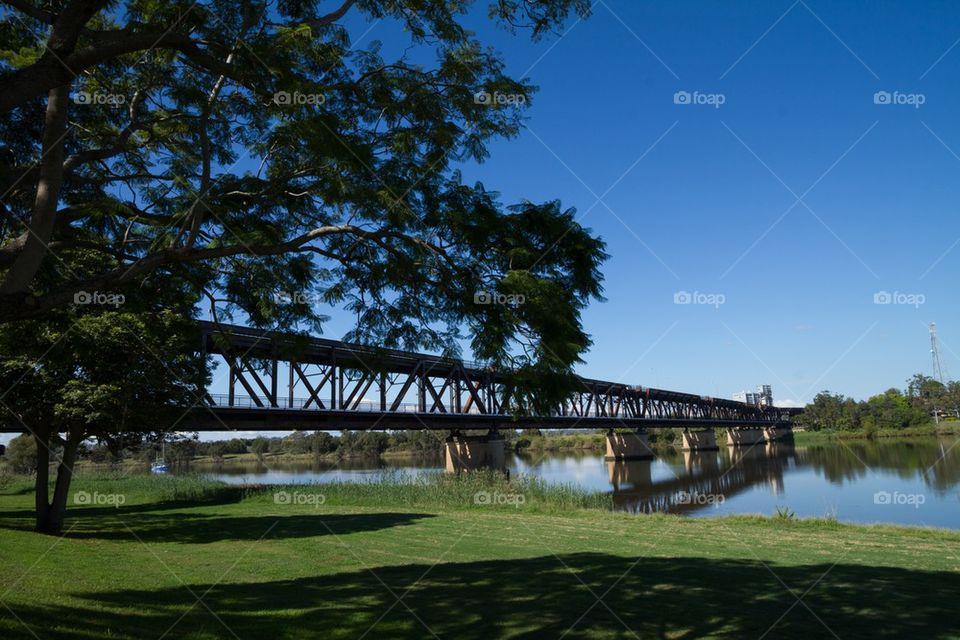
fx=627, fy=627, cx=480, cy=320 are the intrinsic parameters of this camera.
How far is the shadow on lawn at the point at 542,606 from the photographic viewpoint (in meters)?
7.35

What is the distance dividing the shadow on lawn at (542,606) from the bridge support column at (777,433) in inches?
5541

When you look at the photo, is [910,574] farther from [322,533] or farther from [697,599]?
[322,533]

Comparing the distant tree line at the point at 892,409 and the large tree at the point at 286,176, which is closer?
the large tree at the point at 286,176

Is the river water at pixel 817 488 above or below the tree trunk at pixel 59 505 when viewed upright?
below

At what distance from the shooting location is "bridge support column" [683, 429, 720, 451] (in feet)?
379

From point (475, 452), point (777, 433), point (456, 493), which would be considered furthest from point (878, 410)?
point (456, 493)

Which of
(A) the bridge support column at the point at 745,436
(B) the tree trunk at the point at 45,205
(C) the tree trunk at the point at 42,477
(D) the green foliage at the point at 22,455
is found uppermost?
(B) the tree trunk at the point at 45,205

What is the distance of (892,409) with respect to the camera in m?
114

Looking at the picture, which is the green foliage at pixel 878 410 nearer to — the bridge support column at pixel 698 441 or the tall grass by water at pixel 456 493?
the bridge support column at pixel 698 441

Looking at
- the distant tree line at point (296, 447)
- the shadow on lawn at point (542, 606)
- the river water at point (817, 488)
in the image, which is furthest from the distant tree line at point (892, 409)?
the shadow on lawn at point (542, 606)

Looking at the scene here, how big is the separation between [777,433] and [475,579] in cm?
14867

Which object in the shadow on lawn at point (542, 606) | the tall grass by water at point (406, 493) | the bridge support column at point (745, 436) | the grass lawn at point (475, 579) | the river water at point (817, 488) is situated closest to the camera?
the shadow on lawn at point (542, 606)

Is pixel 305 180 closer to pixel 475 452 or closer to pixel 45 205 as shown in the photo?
pixel 45 205

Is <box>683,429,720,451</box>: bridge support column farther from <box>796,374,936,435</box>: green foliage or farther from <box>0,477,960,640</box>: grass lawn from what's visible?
<box>0,477,960,640</box>: grass lawn
